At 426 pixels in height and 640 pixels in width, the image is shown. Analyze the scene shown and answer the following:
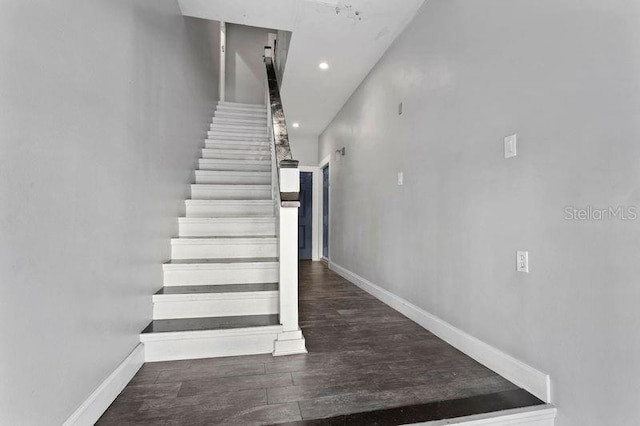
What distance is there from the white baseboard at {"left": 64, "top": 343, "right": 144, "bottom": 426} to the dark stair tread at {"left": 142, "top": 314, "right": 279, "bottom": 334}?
0.63ft

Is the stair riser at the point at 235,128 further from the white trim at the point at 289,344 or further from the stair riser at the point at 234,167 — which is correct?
the white trim at the point at 289,344

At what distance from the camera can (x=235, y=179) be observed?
349 centimetres

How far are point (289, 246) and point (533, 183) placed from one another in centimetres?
139

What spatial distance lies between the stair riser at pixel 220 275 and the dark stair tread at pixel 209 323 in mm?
328

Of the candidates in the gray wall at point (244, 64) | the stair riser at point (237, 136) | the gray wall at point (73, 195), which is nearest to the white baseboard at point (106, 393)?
the gray wall at point (73, 195)

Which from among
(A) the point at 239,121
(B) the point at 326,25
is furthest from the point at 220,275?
(A) the point at 239,121

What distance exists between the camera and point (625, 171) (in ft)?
3.86

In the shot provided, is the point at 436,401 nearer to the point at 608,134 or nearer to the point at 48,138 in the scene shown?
the point at 608,134

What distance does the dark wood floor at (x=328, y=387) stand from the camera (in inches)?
53.2

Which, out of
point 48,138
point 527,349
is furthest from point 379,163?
point 48,138

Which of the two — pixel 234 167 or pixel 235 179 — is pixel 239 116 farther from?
pixel 235 179

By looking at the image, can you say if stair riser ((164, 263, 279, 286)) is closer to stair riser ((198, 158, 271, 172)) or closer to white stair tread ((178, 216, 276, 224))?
white stair tread ((178, 216, 276, 224))

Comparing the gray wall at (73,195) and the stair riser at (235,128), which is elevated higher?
the stair riser at (235,128)

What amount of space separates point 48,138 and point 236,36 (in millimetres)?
5989
